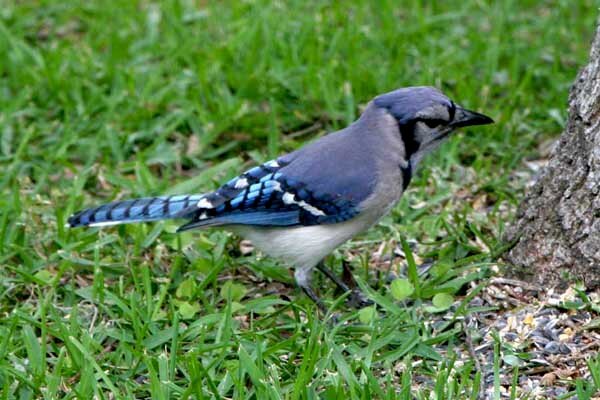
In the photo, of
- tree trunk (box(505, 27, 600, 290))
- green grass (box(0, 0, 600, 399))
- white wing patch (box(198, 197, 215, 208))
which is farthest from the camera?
white wing patch (box(198, 197, 215, 208))

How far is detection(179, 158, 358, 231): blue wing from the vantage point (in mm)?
4336

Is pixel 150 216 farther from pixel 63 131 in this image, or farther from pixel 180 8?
pixel 180 8

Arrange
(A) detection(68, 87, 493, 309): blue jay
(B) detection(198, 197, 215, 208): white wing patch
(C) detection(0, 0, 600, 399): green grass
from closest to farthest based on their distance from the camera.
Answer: (C) detection(0, 0, 600, 399): green grass → (A) detection(68, 87, 493, 309): blue jay → (B) detection(198, 197, 215, 208): white wing patch

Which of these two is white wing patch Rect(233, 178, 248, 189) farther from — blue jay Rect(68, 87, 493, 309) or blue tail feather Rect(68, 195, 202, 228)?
blue tail feather Rect(68, 195, 202, 228)

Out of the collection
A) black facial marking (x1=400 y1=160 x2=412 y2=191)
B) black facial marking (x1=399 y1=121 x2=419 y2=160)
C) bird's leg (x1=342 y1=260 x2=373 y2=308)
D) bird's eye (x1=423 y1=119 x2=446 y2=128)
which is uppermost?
bird's eye (x1=423 y1=119 x2=446 y2=128)

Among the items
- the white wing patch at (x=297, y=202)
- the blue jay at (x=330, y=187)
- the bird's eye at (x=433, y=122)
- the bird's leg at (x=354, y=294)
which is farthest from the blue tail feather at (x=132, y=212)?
the bird's eye at (x=433, y=122)

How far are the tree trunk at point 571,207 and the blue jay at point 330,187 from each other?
1.33ft

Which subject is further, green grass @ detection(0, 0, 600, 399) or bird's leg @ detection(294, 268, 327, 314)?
bird's leg @ detection(294, 268, 327, 314)

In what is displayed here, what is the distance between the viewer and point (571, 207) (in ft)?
13.5

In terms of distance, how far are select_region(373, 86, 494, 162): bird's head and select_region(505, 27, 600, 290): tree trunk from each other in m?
0.41

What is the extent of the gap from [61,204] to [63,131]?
0.80 meters

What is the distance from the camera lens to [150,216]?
14.9 ft

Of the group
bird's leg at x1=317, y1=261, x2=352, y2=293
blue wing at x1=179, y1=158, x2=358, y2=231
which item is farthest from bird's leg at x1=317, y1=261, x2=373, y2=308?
blue wing at x1=179, y1=158, x2=358, y2=231

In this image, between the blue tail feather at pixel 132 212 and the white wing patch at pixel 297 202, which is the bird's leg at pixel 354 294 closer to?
the white wing patch at pixel 297 202
